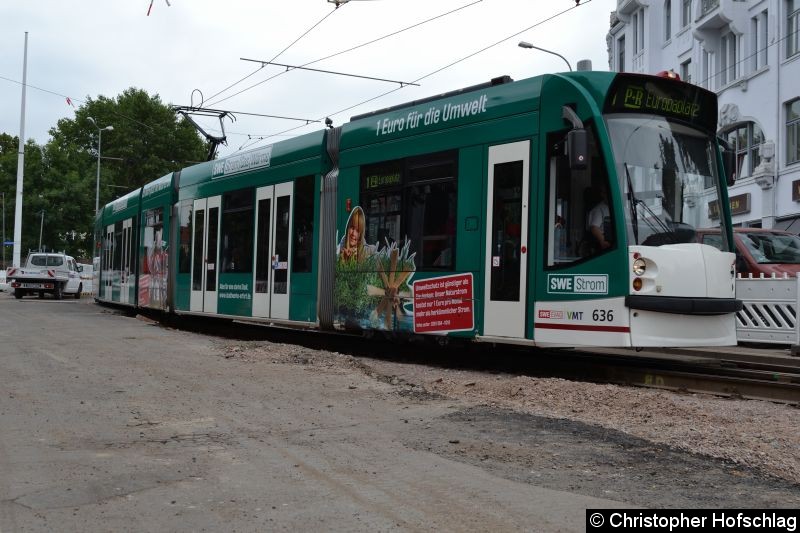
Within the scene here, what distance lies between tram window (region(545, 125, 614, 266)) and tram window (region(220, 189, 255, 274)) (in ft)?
23.8

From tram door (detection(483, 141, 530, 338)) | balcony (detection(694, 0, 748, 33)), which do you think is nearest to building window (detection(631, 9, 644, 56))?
balcony (detection(694, 0, 748, 33))

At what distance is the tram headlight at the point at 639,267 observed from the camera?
330 inches

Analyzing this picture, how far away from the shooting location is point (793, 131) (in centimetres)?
2661

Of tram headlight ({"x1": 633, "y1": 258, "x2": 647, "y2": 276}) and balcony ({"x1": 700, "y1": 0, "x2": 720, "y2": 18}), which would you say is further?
balcony ({"x1": 700, "y1": 0, "x2": 720, "y2": 18})

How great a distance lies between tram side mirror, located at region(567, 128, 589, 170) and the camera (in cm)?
834

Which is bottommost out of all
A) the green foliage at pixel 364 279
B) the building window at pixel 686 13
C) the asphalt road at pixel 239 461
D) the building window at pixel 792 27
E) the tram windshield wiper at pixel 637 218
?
the asphalt road at pixel 239 461

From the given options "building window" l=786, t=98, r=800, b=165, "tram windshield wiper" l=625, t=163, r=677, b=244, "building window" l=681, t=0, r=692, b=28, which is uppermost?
"building window" l=681, t=0, r=692, b=28

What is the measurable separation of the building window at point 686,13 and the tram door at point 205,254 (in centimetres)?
2450

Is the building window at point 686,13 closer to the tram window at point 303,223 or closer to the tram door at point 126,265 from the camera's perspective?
the tram door at point 126,265

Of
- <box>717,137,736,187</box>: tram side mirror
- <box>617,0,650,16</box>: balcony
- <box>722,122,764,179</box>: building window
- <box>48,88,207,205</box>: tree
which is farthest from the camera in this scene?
<box>48,88,207,205</box>: tree

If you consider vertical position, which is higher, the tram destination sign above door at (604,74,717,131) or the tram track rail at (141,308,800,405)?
the tram destination sign above door at (604,74,717,131)

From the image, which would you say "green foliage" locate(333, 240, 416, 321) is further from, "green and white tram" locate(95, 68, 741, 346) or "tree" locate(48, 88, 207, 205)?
"tree" locate(48, 88, 207, 205)

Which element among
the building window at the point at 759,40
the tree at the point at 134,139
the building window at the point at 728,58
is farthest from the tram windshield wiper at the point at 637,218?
the tree at the point at 134,139

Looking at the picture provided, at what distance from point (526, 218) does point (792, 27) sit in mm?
21456
